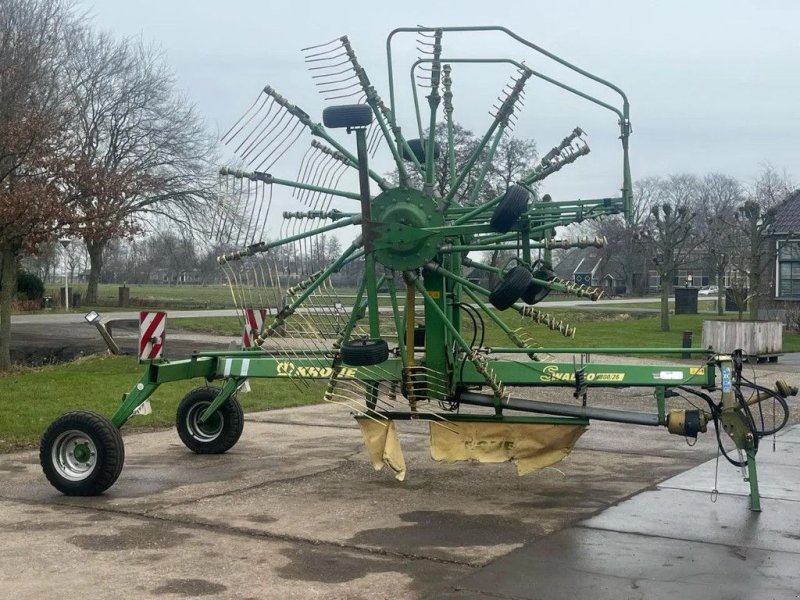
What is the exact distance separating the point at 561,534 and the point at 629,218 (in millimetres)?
2455

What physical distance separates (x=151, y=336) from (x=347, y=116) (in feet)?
9.69

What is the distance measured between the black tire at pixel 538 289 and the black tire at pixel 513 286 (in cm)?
99

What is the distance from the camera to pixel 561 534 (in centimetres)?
709

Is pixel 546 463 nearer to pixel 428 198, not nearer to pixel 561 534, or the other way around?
pixel 561 534

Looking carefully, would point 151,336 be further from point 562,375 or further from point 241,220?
point 562,375

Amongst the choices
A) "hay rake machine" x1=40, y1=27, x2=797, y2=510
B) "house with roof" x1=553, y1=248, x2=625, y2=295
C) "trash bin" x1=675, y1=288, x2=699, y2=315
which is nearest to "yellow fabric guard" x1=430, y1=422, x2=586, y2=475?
"hay rake machine" x1=40, y1=27, x2=797, y2=510

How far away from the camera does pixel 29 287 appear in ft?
145

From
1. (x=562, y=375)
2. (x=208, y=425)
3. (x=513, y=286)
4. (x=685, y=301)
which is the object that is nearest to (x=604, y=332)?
(x=685, y=301)

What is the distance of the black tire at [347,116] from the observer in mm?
7668

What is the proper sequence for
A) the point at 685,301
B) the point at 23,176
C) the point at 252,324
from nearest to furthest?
the point at 252,324, the point at 23,176, the point at 685,301

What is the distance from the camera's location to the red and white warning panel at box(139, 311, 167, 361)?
9229mm

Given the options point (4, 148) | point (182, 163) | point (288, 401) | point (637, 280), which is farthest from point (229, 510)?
point (637, 280)

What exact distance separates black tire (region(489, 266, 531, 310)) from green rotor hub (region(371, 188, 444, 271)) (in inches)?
30.9

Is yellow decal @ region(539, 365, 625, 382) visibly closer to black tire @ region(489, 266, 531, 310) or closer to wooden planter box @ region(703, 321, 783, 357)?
black tire @ region(489, 266, 531, 310)
